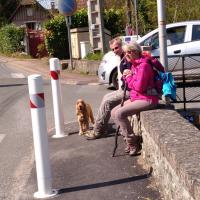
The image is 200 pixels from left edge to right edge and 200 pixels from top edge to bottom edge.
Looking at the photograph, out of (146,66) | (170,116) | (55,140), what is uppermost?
(146,66)

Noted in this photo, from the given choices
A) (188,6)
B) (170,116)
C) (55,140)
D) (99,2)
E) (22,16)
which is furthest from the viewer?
(22,16)

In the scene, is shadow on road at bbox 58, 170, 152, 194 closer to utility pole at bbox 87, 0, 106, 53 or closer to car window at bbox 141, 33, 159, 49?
car window at bbox 141, 33, 159, 49

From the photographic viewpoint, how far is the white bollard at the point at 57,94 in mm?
8841

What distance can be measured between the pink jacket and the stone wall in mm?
337

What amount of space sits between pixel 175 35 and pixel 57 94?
25.5 ft

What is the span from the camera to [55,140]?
895 centimetres

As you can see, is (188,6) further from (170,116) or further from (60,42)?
(170,116)

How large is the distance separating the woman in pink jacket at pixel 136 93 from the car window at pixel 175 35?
8742mm

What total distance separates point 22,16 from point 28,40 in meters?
42.5

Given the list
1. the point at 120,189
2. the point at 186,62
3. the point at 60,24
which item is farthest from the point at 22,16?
the point at 120,189

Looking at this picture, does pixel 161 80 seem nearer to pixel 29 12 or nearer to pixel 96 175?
pixel 96 175

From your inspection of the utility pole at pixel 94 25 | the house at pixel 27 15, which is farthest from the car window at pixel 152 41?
the house at pixel 27 15

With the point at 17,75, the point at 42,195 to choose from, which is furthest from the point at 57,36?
the point at 42,195

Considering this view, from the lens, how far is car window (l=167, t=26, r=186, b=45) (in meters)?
15.9
